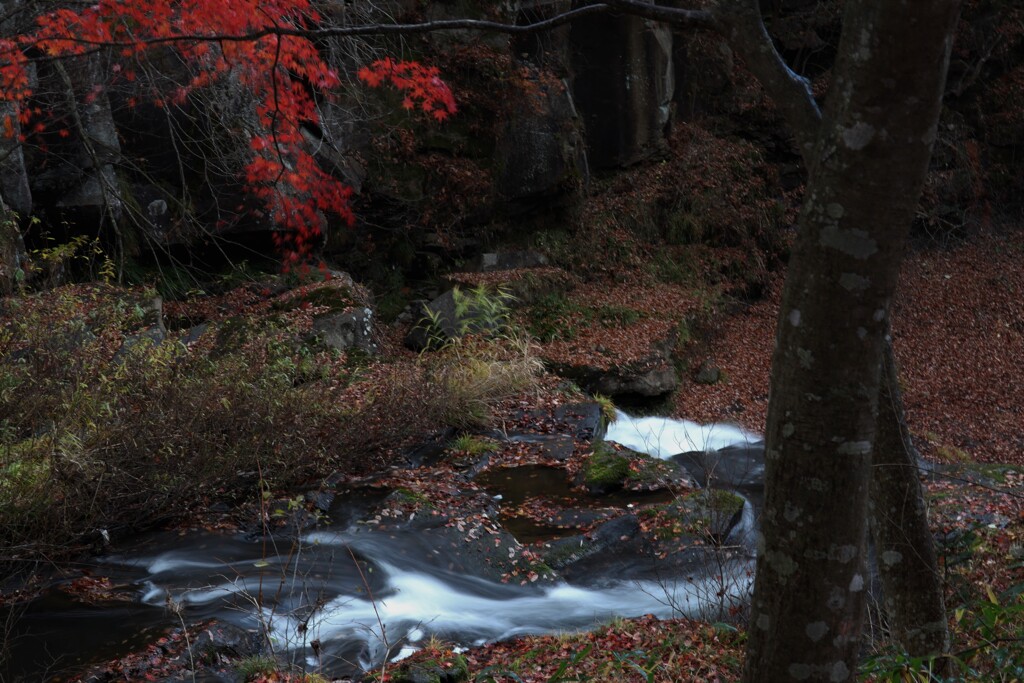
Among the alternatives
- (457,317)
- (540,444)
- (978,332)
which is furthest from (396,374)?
(978,332)

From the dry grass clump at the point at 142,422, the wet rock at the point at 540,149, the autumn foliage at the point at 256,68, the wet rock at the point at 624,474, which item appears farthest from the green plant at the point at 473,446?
the wet rock at the point at 540,149

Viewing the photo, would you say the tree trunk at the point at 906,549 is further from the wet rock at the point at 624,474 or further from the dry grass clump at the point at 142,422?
the wet rock at the point at 624,474

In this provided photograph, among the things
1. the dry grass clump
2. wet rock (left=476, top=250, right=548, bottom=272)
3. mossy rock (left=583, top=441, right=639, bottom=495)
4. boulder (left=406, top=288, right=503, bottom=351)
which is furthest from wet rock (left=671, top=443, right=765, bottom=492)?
wet rock (left=476, top=250, right=548, bottom=272)

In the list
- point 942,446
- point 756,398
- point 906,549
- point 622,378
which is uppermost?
point 906,549

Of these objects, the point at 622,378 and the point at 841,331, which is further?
the point at 622,378

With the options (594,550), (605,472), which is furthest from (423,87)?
(594,550)

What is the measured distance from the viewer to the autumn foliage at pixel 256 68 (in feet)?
25.2

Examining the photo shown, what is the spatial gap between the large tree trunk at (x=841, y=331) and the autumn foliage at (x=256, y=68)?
15.8 feet

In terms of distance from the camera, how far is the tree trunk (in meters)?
3.31

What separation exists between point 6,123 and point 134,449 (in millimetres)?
4670

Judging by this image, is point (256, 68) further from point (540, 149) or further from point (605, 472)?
point (605, 472)

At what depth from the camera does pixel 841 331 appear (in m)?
2.04

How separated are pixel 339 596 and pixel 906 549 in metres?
3.47

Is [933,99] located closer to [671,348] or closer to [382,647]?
[382,647]
